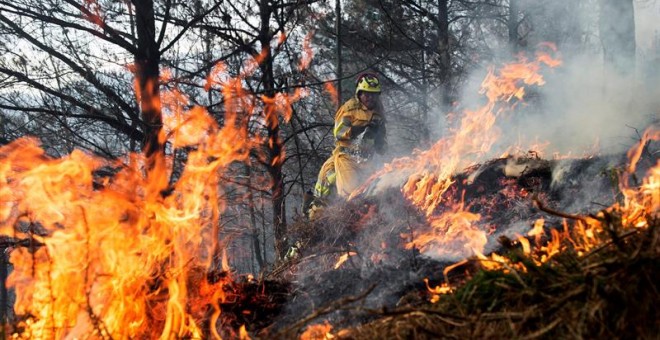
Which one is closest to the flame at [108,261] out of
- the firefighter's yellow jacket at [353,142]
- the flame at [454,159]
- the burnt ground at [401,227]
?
the burnt ground at [401,227]

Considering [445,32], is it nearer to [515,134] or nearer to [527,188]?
[515,134]

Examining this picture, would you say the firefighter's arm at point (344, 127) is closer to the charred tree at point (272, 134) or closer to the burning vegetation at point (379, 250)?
the burning vegetation at point (379, 250)

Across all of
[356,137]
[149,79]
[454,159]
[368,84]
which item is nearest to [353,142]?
[356,137]

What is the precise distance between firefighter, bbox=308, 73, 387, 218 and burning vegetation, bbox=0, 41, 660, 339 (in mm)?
614

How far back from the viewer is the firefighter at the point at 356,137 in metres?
9.48

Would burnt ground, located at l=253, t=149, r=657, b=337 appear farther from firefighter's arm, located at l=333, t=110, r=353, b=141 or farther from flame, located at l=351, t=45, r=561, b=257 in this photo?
firefighter's arm, located at l=333, t=110, r=353, b=141

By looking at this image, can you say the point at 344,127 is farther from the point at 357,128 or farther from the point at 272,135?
the point at 272,135

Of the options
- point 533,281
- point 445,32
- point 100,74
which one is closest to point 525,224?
point 533,281

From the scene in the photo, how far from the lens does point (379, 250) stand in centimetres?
689

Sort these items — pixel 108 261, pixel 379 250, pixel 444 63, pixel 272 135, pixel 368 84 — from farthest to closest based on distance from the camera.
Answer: pixel 444 63, pixel 272 135, pixel 368 84, pixel 379 250, pixel 108 261

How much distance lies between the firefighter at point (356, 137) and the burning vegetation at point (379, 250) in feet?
2.01

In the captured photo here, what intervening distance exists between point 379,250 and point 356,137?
3.26 metres

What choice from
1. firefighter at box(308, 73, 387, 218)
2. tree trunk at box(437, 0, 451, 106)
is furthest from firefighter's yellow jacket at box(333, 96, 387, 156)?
tree trunk at box(437, 0, 451, 106)

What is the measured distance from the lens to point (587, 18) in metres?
14.0
